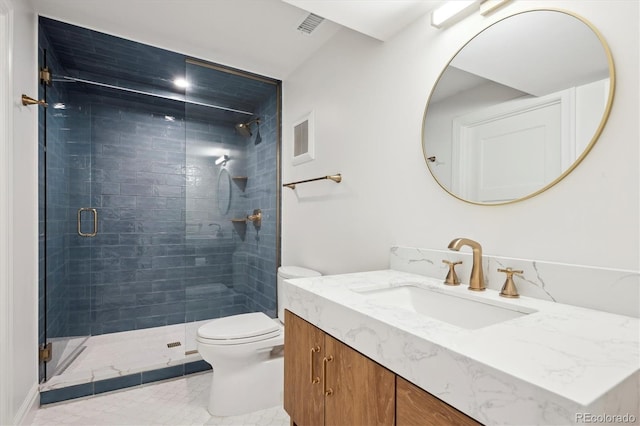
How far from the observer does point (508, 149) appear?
117cm

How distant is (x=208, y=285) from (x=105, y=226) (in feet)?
4.04

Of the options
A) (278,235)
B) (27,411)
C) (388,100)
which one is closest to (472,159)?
(388,100)

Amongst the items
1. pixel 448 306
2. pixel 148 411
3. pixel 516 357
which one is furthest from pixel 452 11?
pixel 148 411

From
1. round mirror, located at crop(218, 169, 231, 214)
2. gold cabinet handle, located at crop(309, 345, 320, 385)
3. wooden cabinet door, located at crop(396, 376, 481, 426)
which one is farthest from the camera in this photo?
round mirror, located at crop(218, 169, 231, 214)

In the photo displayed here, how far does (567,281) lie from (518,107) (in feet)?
2.01

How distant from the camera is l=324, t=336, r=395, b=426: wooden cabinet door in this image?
0.83m

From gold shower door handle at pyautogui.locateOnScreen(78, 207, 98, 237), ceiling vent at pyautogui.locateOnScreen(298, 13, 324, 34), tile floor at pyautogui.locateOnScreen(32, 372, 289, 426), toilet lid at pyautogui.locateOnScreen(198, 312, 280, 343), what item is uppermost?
ceiling vent at pyautogui.locateOnScreen(298, 13, 324, 34)

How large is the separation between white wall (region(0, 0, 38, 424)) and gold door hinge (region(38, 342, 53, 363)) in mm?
58

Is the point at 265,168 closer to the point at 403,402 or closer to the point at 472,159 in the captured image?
the point at 472,159

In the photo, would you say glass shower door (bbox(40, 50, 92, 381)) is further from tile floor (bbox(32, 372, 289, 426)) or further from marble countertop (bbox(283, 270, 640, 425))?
marble countertop (bbox(283, 270, 640, 425))

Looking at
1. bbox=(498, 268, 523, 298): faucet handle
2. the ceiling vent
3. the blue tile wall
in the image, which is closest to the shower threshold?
the blue tile wall

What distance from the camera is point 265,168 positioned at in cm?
280

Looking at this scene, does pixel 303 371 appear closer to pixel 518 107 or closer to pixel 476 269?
pixel 476 269

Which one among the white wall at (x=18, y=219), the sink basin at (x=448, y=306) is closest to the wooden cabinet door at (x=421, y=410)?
the sink basin at (x=448, y=306)
